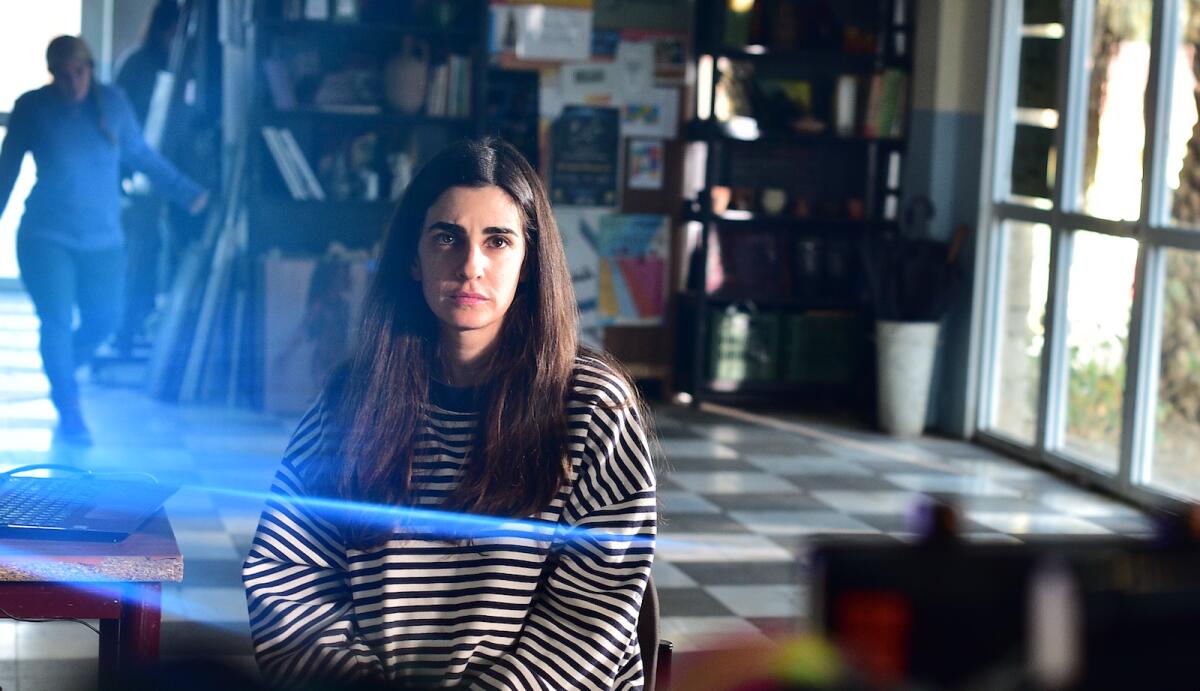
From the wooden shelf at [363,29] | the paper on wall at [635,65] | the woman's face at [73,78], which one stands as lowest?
the woman's face at [73,78]

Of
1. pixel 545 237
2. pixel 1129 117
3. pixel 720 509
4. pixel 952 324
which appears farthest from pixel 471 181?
pixel 952 324

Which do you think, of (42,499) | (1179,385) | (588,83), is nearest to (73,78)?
(588,83)

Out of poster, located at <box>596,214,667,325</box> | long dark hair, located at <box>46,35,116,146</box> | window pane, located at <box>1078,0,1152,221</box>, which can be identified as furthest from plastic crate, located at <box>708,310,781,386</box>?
long dark hair, located at <box>46,35,116,146</box>

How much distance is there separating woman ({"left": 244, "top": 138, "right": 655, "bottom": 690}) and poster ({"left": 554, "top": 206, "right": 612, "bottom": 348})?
604cm

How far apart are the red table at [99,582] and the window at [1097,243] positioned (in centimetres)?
455

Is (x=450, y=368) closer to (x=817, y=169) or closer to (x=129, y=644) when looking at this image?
(x=129, y=644)

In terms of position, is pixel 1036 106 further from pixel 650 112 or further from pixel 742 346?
pixel 650 112

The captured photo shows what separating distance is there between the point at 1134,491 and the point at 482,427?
4.51 meters

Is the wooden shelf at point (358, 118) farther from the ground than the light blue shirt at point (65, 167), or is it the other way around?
the wooden shelf at point (358, 118)

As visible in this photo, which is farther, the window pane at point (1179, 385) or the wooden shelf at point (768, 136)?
the wooden shelf at point (768, 136)

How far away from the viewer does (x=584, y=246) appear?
8008mm

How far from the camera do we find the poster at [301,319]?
278 inches

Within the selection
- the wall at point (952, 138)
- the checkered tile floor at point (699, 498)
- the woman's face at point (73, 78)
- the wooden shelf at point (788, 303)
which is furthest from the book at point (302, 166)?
the wall at point (952, 138)

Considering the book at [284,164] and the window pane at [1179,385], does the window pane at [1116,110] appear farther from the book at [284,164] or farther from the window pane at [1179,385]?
the book at [284,164]
